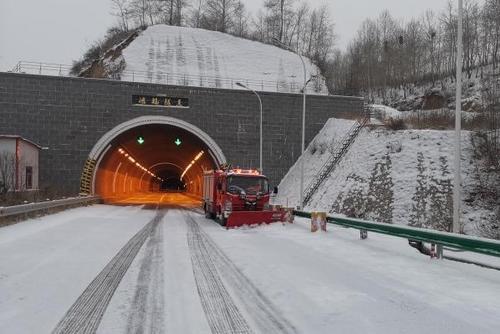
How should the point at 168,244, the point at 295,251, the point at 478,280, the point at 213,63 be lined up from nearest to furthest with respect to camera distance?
the point at 478,280 < the point at 295,251 < the point at 168,244 < the point at 213,63

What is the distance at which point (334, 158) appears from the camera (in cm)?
3441

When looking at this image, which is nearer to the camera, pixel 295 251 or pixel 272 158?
pixel 295 251

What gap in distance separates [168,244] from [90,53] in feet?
207

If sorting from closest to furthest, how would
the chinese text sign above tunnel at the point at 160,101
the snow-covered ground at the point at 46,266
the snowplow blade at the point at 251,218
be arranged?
the snow-covered ground at the point at 46,266
the snowplow blade at the point at 251,218
the chinese text sign above tunnel at the point at 160,101

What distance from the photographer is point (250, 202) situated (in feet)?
70.0

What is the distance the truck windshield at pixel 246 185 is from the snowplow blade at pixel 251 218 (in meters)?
1.50

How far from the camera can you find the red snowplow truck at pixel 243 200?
20172 millimetres

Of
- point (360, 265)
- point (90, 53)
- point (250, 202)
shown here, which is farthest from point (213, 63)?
point (360, 265)

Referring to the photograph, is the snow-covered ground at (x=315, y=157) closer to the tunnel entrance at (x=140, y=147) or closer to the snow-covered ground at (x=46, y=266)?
the tunnel entrance at (x=140, y=147)

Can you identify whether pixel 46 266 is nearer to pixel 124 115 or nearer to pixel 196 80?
pixel 124 115

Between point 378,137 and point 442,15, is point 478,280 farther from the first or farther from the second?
point 442,15

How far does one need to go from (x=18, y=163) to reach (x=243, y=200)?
54.4ft

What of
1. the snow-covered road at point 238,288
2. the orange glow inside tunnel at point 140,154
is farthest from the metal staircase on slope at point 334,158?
the snow-covered road at point 238,288

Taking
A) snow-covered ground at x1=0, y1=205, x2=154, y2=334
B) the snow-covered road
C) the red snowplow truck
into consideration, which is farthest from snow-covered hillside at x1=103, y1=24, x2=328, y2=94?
the snow-covered road
